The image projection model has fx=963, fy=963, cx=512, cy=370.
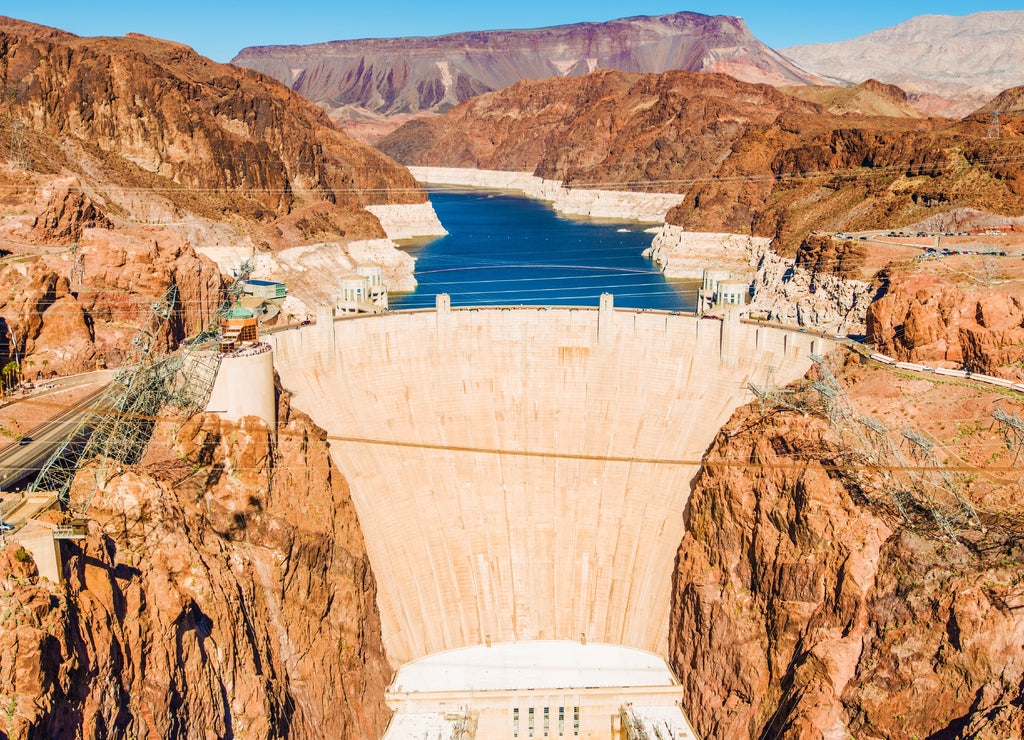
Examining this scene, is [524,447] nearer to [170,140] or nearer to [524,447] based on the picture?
[524,447]

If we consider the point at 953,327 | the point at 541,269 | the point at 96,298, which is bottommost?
the point at 541,269

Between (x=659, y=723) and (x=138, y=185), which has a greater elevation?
(x=138, y=185)

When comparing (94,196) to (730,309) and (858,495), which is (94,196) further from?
(858,495)

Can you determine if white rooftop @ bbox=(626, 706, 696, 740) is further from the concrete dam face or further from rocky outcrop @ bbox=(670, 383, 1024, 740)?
the concrete dam face

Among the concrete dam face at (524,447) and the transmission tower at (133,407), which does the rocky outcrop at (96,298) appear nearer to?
the transmission tower at (133,407)

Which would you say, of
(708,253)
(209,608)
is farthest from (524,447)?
(708,253)

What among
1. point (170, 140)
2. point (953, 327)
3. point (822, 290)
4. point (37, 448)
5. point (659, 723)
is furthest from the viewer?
point (170, 140)

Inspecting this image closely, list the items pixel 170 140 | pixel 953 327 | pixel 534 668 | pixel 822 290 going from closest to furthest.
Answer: pixel 534 668, pixel 953 327, pixel 822 290, pixel 170 140

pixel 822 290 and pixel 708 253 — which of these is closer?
pixel 822 290
